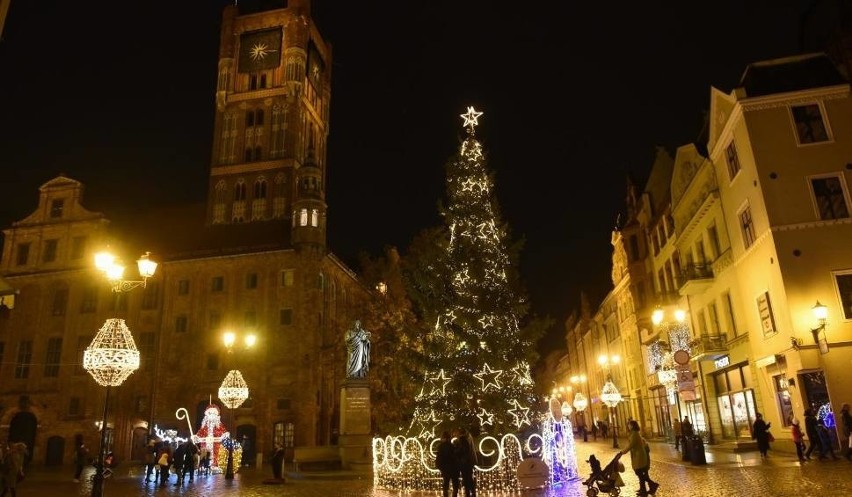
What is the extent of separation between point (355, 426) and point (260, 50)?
49785 mm

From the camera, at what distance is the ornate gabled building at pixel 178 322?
138 feet

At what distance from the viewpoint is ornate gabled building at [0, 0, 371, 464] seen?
1652 inches

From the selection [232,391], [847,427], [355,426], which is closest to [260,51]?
[232,391]

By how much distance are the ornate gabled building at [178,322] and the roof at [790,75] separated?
2499 cm

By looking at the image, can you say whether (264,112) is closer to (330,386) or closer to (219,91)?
(219,91)

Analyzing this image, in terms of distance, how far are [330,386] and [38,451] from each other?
21.0 m

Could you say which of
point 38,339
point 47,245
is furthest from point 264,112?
point 38,339

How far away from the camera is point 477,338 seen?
55.7 ft

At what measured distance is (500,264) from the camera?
1792 centimetres

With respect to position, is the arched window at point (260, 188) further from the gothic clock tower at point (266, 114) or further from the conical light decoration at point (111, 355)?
the conical light decoration at point (111, 355)

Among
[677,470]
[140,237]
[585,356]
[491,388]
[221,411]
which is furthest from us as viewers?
[585,356]

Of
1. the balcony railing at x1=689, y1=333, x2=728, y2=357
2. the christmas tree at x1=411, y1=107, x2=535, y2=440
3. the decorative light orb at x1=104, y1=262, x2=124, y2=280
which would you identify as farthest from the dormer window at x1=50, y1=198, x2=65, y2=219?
the balcony railing at x1=689, y1=333, x2=728, y2=357

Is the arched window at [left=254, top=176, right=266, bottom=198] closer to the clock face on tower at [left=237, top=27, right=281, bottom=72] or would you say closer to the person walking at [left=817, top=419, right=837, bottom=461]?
the clock face on tower at [left=237, top=27, right=281, bottom=72]

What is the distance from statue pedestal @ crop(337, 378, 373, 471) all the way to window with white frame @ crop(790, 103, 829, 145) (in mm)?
19857
